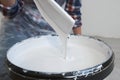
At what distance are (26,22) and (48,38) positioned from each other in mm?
221

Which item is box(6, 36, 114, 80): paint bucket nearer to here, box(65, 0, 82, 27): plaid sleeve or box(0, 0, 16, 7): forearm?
box(0, 0, 16, 7): forearm

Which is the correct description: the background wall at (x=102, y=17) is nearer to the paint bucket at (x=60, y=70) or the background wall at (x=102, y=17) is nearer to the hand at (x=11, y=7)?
the hand at (x=11, y=7)

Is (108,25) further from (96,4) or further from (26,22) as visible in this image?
(26,22)

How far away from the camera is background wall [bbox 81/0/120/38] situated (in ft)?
5.91

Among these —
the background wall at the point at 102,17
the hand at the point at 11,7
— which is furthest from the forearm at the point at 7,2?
the background wall at the point at 102,17

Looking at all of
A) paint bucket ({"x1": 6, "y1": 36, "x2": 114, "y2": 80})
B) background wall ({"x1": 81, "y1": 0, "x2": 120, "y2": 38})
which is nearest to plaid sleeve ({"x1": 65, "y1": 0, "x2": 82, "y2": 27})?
paint bucket ({"x1": 6, "y1": 36, "x2": 114, "y2": 80})

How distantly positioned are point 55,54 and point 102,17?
1237 millimetres

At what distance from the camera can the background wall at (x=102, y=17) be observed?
5.91ft

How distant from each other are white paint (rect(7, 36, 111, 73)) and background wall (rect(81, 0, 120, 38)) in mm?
1147

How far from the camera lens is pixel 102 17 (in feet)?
6.02

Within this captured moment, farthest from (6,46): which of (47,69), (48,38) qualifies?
(47,69)

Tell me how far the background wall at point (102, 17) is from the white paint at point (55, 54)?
3.76 ft

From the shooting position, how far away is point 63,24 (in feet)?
1.86

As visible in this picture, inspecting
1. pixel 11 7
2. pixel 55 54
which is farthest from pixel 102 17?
pixel 55 54
